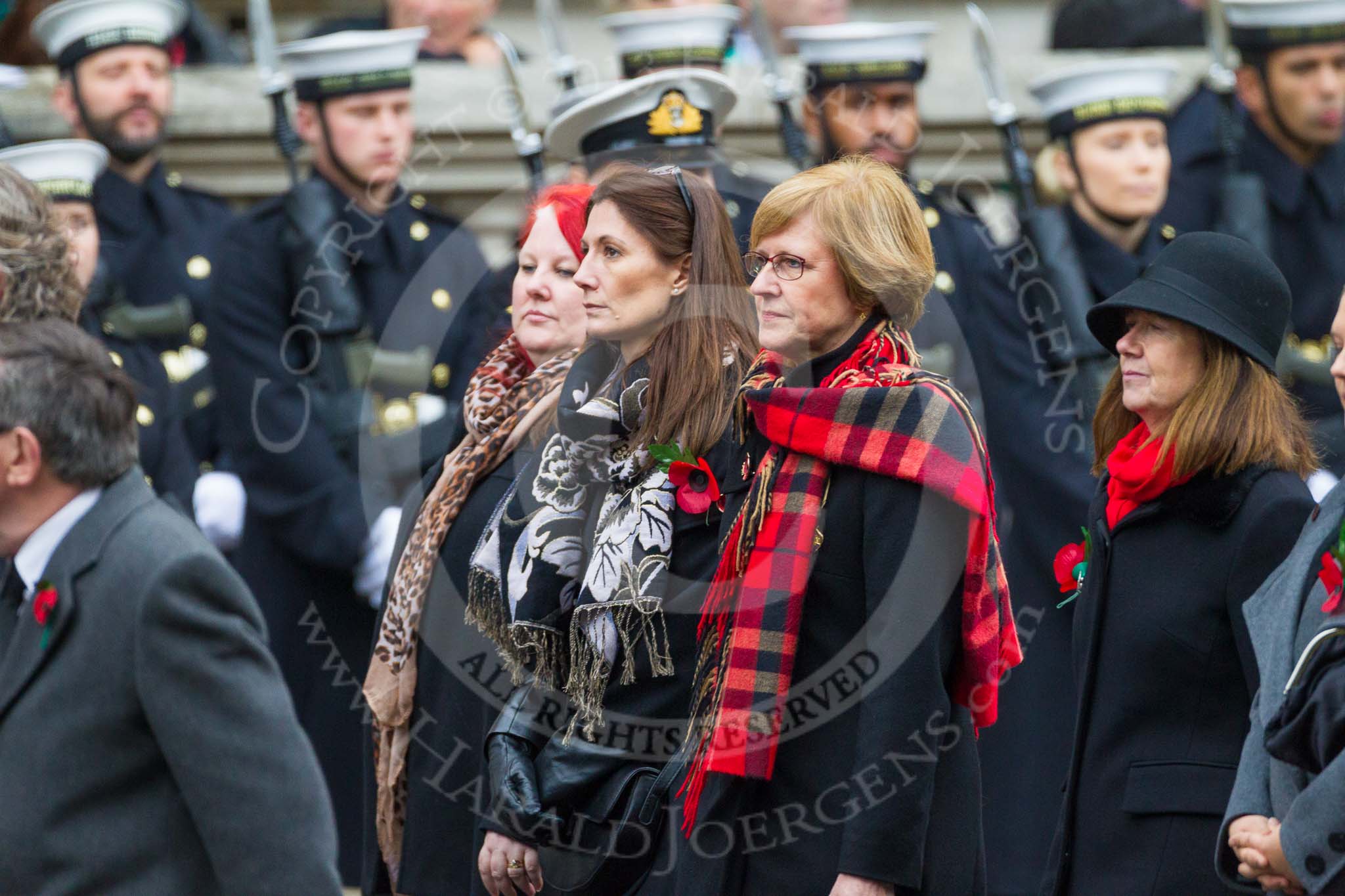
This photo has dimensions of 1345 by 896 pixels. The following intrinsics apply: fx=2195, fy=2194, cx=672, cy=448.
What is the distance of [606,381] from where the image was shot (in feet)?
14.1

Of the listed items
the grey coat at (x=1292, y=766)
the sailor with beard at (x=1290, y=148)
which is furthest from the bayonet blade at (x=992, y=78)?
the grey coat at (x=1292, y=766)

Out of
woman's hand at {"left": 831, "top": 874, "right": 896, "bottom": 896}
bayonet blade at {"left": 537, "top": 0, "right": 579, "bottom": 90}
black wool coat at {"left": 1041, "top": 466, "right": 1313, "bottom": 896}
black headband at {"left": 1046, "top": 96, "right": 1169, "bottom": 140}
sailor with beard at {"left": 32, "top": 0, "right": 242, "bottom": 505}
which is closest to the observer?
woman's hand at {"left": 831, "top": 874, "right": 896, "bottom": 896}

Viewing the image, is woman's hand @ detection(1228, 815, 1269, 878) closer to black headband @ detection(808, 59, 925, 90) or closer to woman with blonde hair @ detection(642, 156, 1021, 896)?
woman with blonde hair @ detection(642, 156, 1021, 896)

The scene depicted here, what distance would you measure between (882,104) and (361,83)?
1543 mm

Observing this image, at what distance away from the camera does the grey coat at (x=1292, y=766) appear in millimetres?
3211

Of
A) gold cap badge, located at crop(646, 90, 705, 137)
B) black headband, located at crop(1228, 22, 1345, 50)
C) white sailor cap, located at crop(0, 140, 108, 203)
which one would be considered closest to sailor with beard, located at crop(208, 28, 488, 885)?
white sailor cap, located at crop(0, 140, 108, 203)

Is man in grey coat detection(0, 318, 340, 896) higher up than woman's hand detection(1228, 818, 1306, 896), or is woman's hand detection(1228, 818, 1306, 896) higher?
man in grey coat detection(0, 318, 340, 896)

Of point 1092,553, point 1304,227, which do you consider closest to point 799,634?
point 1092,553

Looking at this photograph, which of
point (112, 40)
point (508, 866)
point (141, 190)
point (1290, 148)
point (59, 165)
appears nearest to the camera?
point (508, 866)

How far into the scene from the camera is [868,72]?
21.3 ft

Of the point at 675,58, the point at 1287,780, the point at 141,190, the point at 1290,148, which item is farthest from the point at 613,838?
the point at 1290,148

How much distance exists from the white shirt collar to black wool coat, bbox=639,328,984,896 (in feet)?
3.83

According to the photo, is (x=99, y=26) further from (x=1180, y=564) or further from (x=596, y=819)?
(x=1180, y=564)

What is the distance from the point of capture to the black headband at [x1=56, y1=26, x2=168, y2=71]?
6.77 metres
